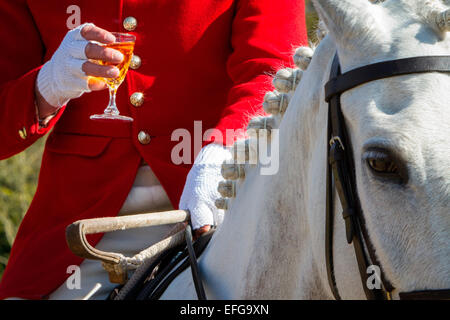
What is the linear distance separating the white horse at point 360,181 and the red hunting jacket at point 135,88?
64cm

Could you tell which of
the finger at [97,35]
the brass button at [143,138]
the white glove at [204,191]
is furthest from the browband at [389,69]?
the brass button at [143,138]

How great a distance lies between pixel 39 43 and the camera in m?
2.38

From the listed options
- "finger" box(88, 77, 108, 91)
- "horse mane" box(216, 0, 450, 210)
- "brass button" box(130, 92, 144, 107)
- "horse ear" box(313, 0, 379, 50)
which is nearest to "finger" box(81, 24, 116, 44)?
"finger" box(88, 77, 108, 91)

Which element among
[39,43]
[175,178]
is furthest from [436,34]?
[39,43]

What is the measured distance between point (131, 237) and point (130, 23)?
80 centimetres

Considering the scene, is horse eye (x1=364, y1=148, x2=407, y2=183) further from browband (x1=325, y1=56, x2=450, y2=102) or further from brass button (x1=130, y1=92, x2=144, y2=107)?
brass button (x1=130, y1=92, x2=144, y2=107)

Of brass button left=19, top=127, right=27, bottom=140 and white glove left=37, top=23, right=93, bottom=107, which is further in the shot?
brass button left=19, top=127, right=27, bottom=140

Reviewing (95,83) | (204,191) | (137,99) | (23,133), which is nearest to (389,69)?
(204,191)

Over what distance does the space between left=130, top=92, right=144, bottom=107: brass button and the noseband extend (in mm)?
1060

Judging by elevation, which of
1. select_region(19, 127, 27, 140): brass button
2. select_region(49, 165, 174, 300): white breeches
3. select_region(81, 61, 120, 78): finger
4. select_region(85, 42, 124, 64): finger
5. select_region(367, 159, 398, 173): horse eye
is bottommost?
select_region(49, 165, 174, 300): white breeches

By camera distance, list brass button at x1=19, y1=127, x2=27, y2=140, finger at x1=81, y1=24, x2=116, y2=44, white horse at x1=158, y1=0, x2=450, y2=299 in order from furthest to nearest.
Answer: brass button at x1=19, y1=127, x2=27, y2=140 < finger at x1=81, y1=24, x2=116, y2=44 < white horse at x1=158, y1=0, x2=450, y2=299

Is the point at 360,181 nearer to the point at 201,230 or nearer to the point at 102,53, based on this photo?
the point at 201,230

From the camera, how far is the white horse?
1.07 meters

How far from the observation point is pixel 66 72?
6.37 ft
